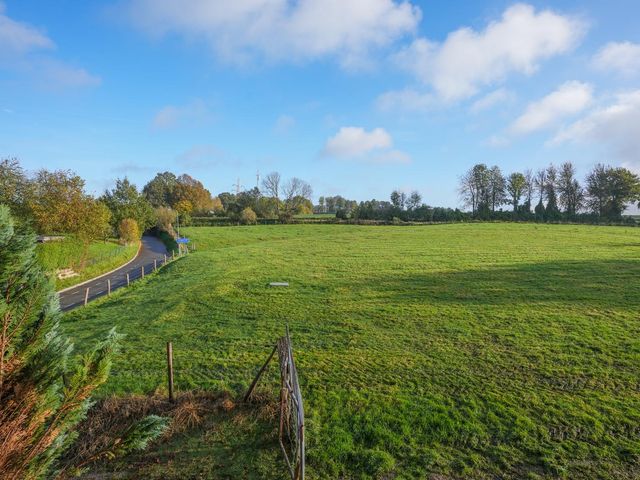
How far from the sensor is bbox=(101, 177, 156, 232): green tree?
2365 inches

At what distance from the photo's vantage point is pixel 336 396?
897 centimetres

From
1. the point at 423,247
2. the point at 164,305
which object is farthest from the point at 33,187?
the point at 423,247

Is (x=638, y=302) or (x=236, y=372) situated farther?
(x=638, y=302)

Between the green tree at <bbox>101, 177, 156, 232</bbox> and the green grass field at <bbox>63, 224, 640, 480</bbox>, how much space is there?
42.1 metres

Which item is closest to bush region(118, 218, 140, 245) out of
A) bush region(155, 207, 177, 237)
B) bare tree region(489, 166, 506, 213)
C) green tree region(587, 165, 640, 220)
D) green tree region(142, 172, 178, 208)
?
bush region(155, 207, 177, 237)

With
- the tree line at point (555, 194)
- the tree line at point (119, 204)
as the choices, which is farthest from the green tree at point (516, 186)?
the tree line at point (119, 204)

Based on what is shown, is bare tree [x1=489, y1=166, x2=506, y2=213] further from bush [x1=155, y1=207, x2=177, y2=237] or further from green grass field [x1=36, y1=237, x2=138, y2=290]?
green grass field [x1=36, y1=237, x2=138, y2=290]

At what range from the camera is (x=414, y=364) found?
10711mm

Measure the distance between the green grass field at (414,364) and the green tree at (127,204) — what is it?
4207cm

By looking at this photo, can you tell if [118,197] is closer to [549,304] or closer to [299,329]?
[299,329]

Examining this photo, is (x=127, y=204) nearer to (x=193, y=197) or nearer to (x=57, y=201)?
(x=57, y=201)

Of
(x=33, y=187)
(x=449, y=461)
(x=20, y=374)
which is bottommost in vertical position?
(x=449, y=461)

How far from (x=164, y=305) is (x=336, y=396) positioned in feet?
43.4

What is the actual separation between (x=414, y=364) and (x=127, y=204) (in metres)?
63.6
